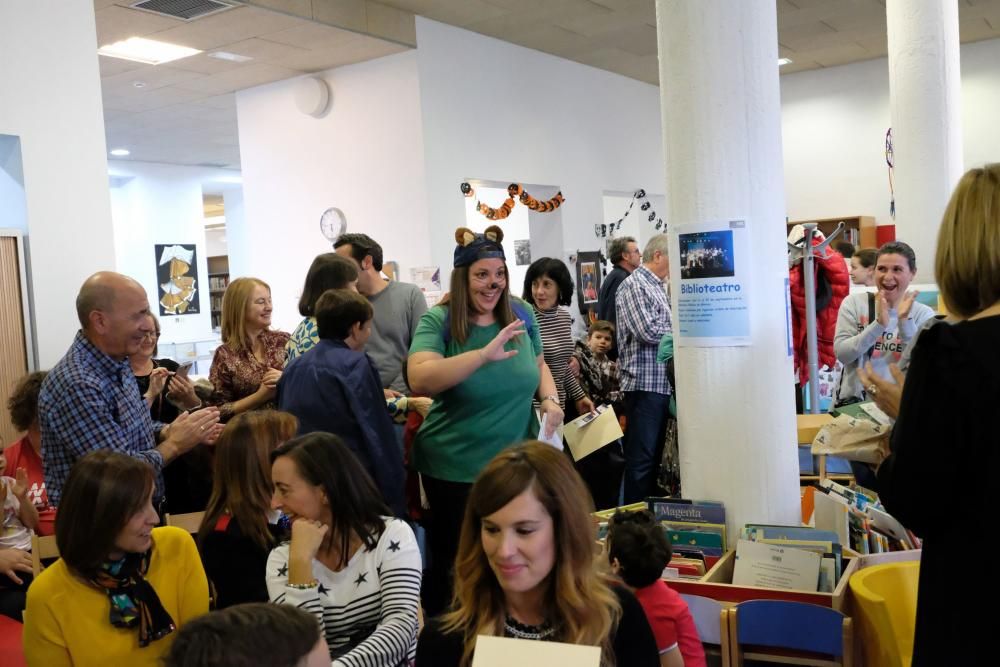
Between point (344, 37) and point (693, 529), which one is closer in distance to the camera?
point (693, 529)

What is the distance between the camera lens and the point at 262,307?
392 cm

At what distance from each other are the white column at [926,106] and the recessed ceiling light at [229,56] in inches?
193

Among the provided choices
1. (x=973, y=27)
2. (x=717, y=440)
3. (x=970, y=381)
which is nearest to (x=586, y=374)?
(x=717, y=440)

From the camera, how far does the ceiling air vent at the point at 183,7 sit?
234 inches

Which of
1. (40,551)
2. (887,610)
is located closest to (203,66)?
(40,551)

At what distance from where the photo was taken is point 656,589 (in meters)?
2.44

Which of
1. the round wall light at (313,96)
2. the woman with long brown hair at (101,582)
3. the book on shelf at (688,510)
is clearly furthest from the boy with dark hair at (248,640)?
the round wall light at (313,96)

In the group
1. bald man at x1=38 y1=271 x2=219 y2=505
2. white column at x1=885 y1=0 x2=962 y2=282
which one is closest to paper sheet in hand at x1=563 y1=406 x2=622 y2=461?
bald man at x1=38 y1=271 x2=219 y2=505

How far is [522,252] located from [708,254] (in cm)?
734

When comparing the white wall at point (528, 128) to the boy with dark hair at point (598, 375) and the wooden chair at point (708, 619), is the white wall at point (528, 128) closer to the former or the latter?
the boy with dark hair at point (598, 375)

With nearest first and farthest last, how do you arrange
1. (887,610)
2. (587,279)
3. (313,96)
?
(887,610)
(313,96)
(587,279)

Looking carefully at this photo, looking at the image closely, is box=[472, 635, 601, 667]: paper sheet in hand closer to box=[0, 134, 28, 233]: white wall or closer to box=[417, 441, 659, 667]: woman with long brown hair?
box=[417, 441, 659, 667]: woman with long brown hair

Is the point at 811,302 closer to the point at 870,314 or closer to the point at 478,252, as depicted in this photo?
the point at 870,314

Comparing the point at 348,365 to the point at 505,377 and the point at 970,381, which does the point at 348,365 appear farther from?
the point at 970,381
